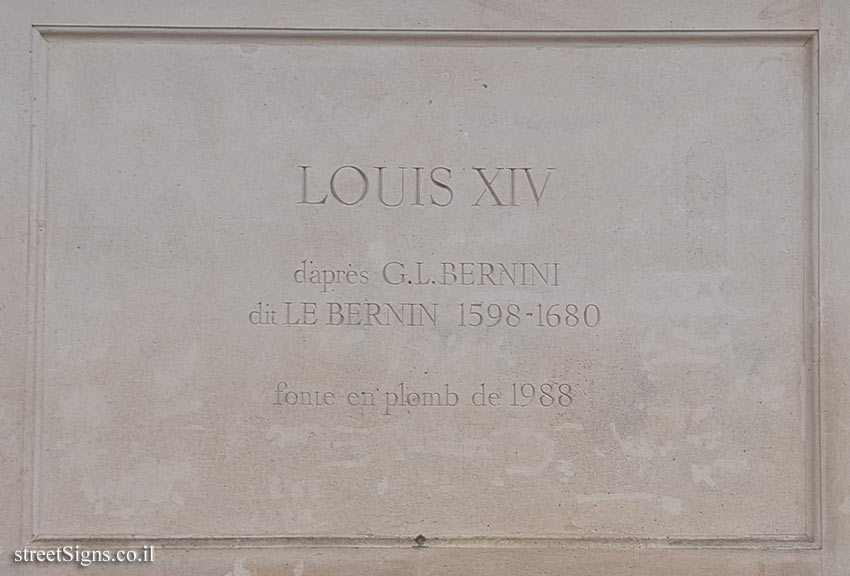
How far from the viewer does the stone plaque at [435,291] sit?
3.31 metres

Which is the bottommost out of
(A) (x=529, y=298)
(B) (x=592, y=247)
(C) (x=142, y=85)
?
(A) (x=529, y=298)

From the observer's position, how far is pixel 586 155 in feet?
11.1

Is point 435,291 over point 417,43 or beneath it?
beneath

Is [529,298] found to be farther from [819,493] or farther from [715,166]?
[819,493]

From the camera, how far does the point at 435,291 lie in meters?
3.37

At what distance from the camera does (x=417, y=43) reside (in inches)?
134

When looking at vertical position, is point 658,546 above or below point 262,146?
below

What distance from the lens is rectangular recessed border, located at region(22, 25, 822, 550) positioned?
3.29 metres

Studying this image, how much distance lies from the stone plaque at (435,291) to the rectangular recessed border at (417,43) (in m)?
0.01

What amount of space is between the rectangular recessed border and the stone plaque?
0.01 metres

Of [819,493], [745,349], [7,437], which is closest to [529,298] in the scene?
[745,349]

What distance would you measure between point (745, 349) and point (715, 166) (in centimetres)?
77

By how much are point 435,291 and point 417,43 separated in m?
1.04

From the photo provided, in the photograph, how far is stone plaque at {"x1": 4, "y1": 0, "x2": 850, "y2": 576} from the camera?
3.31m
